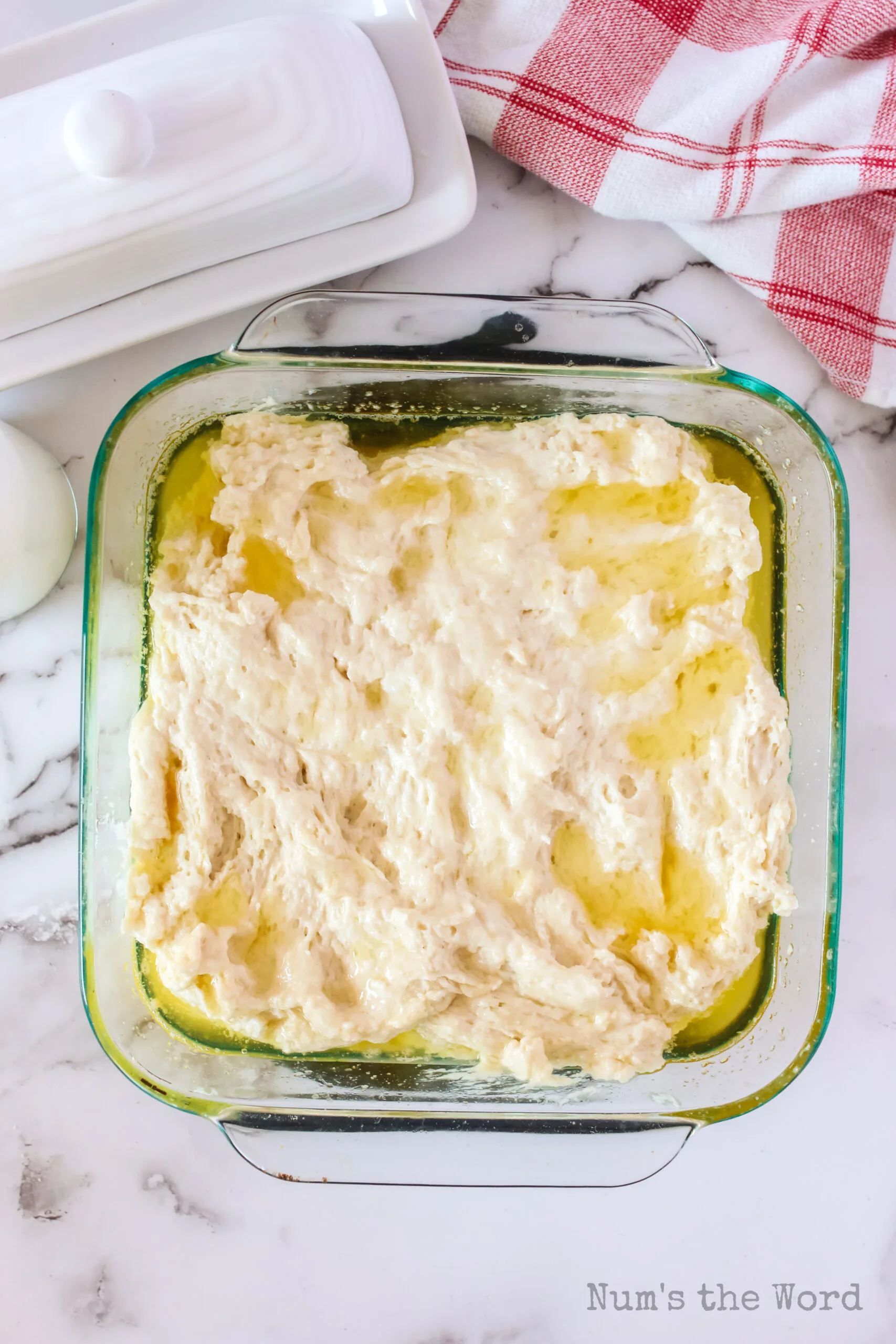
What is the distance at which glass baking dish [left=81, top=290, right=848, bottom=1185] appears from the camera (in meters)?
0.96

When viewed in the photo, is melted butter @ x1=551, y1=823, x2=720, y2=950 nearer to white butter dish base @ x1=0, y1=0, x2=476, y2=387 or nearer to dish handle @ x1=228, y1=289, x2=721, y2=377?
dish handle @ x1=228, y1=289, x2=721, y2=377

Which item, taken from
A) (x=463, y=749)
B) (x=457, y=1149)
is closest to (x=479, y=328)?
(x=463, y=749)

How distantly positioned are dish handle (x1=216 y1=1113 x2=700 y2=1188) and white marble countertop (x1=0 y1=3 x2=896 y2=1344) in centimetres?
7

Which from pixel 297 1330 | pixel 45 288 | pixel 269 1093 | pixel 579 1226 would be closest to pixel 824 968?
pixel 579 1226

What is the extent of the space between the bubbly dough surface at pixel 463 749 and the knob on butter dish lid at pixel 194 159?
0.60ft

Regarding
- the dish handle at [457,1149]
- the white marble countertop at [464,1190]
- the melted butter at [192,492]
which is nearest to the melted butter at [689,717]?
the white marble countertop at [464,1190]

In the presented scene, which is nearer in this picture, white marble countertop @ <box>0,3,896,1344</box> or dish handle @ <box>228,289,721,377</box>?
dish handle @ <box>228,289,721,377</box>

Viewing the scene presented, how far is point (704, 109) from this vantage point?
1.01 metres

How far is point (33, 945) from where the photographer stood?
1.10 m

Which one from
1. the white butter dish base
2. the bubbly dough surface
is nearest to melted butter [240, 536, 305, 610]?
the bubbly dough surface

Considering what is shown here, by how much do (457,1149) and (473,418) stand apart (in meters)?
0.80

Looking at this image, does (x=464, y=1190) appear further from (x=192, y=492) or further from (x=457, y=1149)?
(x=192, y=492)

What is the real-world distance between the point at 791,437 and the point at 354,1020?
2.37 feet

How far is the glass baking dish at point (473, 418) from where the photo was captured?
0.96m
